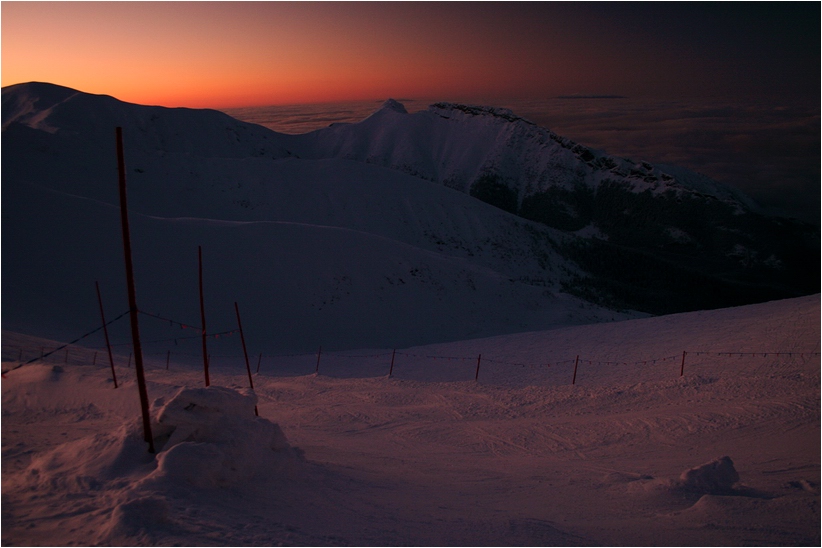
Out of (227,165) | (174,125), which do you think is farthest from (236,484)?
(174,125)

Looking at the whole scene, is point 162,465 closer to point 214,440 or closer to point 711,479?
point 214,440

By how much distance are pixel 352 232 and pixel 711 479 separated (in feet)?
139

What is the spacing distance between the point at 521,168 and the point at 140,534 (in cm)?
15092

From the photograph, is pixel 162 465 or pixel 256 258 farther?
pixel 256 258

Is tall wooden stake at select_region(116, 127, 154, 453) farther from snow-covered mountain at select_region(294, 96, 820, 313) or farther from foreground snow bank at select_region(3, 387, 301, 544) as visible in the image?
snow-covered mountain at select_region(294, 96, 820, 313)

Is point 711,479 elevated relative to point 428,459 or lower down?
elevated

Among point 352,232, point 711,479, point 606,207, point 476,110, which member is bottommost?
point 606,207

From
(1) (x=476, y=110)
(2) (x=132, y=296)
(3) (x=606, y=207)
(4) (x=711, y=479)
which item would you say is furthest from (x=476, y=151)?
(2) (x=132, y=296)

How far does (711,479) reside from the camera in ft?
32.3

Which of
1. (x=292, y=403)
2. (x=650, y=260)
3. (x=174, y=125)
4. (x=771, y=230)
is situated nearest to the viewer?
(x=292, y=403)

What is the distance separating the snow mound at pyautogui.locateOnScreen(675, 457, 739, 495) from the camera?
385 inches

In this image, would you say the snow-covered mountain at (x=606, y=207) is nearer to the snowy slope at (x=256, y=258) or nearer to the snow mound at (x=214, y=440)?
the snowy slope at (x=256, y=258)

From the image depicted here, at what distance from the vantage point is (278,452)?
1025 cm

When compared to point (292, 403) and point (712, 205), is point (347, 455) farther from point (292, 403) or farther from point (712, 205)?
point (712, 205)
